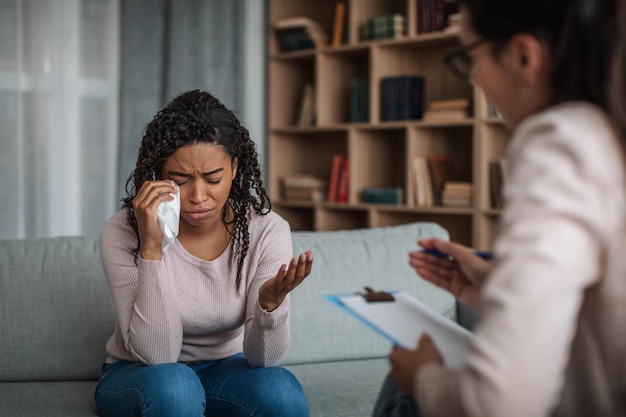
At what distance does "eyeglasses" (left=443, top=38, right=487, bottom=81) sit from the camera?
89cm

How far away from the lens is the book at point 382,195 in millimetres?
3714

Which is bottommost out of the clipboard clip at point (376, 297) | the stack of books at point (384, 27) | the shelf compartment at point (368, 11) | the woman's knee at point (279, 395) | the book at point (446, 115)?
the woman's knee at point (279, 395)

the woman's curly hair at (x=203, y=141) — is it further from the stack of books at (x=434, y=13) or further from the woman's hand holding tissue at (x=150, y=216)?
the stack of books at (x=434, y=13)

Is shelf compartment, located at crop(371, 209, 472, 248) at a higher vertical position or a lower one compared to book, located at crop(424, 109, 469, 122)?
lower

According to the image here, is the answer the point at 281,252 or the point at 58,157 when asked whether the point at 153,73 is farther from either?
the point at 281,252

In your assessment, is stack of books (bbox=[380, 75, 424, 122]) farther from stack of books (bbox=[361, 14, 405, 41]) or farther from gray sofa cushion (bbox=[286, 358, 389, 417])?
gray sofa cushion (bbox=[286, 358, 389, 417])

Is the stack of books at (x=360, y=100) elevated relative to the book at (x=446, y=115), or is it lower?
elevated

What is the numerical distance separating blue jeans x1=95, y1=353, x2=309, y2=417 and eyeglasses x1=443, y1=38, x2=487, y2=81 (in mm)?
914

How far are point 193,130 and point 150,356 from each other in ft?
1.67

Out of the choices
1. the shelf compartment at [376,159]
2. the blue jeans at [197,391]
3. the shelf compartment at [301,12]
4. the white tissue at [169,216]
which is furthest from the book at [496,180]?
the white tissue at [169,216]

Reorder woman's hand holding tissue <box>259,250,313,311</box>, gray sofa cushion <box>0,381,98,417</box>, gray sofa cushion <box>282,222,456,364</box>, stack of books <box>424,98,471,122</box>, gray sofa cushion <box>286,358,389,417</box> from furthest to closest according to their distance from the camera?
stack of books <box>424,98,471,122</box>
gray sofa cushion <box>282,222,456,364</box>
gray sofa cushion <box>286,358,389,417</box>
gray sofa cushion <box>0,381,98,417</box>
woman's hand holding tissue <box>259,250,313,311</box>

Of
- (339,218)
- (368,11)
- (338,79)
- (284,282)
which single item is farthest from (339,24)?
(284,282)

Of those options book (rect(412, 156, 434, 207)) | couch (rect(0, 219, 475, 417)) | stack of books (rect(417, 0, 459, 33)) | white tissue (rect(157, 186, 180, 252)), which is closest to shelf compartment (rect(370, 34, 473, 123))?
stack of books (rect(417, 0, 459, 33))

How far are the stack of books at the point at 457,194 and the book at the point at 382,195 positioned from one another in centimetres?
24
